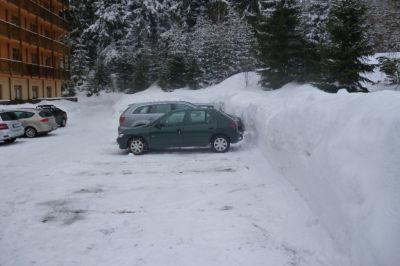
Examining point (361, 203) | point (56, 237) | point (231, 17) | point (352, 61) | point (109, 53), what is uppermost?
point (231, 17)

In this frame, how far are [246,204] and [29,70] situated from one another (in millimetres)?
38120

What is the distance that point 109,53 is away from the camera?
56.4 metres

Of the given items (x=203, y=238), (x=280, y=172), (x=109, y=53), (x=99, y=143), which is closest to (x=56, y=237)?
(x=203, y=238)

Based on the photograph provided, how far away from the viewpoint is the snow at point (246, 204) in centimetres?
468

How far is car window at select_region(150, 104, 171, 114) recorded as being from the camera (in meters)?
17.8

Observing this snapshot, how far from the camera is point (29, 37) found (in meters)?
41.8

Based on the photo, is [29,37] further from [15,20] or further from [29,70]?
[29,70]

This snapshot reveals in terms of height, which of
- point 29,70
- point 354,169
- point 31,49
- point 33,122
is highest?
point 31,49

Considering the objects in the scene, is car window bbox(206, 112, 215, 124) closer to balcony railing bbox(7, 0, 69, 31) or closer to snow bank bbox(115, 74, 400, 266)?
snow bank bbox(115, 74, 400, 266)

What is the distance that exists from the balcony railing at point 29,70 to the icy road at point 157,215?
2586 cm

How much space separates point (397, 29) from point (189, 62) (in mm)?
21147

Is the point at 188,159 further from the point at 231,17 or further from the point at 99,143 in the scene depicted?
the point at 231,17

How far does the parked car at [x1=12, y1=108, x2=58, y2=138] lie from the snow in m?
9.96

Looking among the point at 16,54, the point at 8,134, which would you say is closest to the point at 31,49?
the point at 16,54
